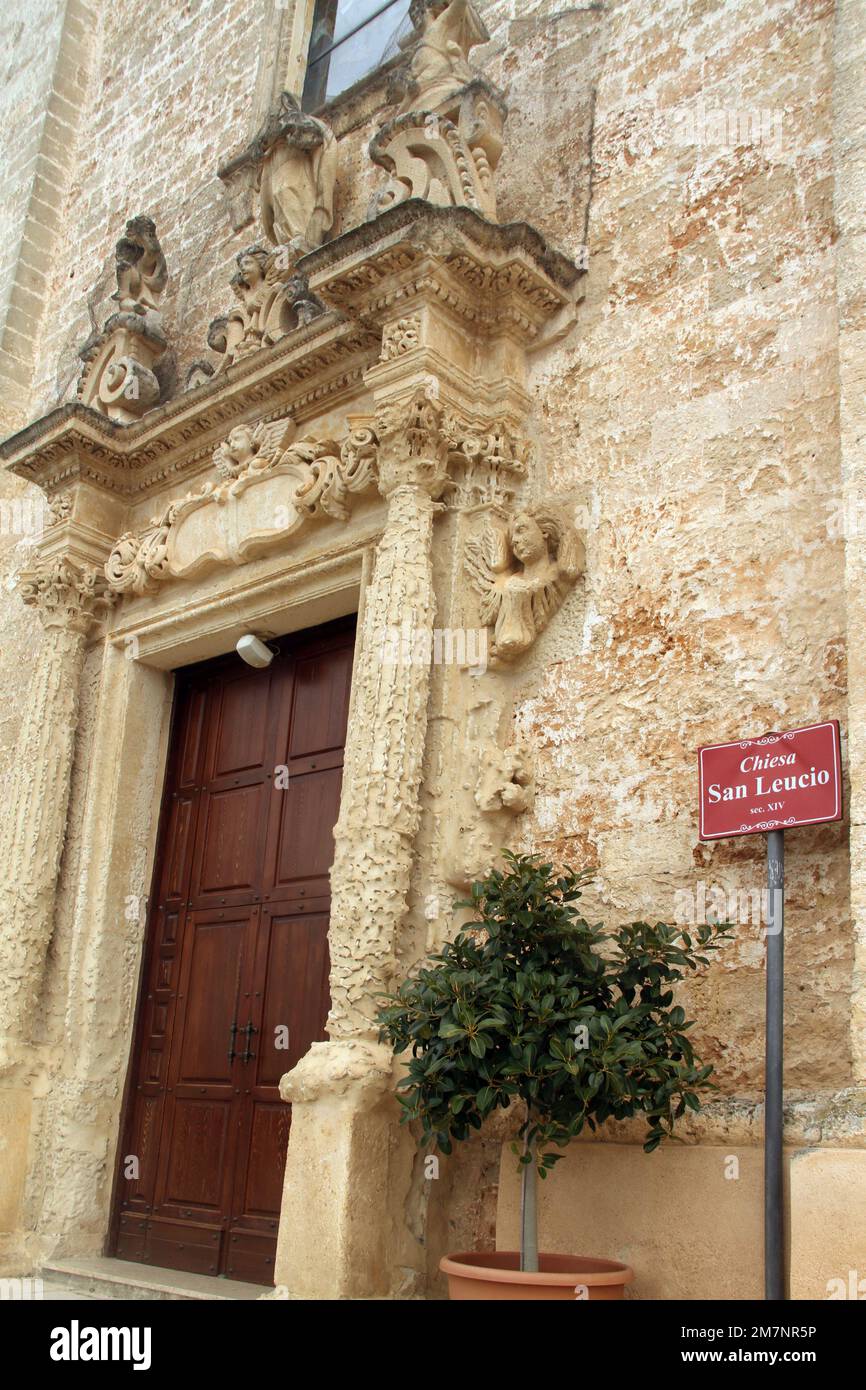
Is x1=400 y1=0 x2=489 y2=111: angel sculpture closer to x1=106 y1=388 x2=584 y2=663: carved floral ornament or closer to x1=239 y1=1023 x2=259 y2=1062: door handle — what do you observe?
x1=106 y1=388 x2=584 y2=663: carved floral ornament

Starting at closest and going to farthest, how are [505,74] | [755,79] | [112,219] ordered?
[755,79], [505,74], [112,219]

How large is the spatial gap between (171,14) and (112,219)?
4.59 feet

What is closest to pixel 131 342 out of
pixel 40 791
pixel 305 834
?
pixel 40 791

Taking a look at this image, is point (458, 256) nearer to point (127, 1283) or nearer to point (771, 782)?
point (771, 782)

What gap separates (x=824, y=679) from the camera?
382 centimetres

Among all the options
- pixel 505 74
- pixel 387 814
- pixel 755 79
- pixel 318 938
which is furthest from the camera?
pixel 505 74

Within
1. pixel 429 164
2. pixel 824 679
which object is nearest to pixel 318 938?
pixel 824 679

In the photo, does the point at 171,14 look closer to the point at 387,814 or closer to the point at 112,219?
the point at 112,219

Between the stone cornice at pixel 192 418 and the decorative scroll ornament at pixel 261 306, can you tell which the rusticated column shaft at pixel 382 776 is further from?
the decorative scroll ornament at pixel 261 306

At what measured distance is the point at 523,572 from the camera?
469 centimetres

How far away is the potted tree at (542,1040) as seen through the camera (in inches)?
133

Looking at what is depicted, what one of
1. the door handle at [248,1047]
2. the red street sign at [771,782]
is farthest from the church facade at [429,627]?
the red street sign at [771,782]

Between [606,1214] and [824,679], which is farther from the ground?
[824,679]

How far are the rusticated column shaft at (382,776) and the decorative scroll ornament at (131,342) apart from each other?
235 centimetres
